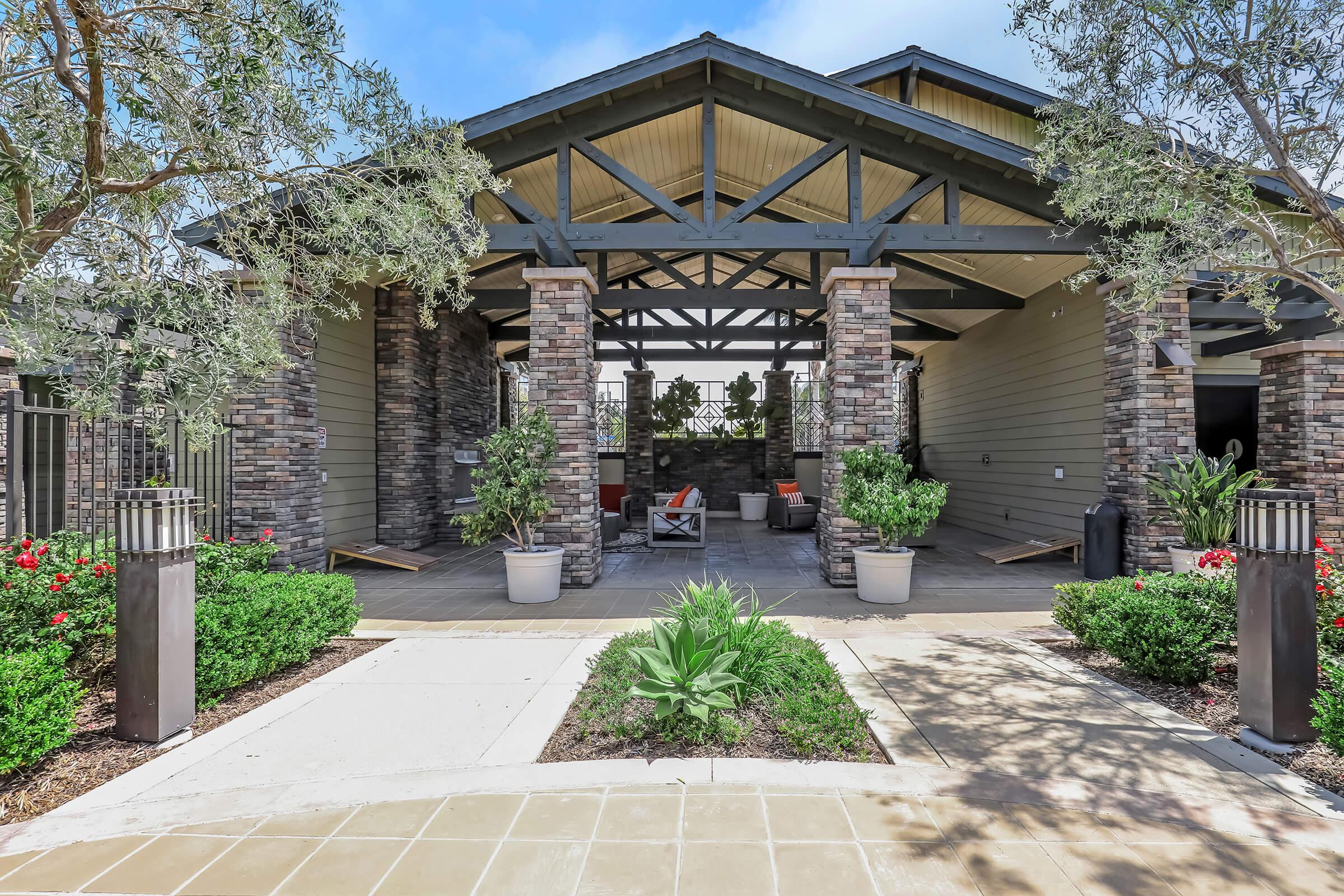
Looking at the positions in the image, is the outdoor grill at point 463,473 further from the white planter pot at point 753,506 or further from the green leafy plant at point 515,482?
the white planter pot at point 753,506

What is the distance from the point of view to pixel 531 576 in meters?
5.76

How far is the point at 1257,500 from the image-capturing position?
2.85 m

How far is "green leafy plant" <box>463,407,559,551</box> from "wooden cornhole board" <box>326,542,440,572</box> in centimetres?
183

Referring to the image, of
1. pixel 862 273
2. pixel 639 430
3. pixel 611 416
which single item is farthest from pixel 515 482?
pixel 611 416

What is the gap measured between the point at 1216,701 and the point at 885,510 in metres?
2.47

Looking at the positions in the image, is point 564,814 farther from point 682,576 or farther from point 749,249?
point 749,249

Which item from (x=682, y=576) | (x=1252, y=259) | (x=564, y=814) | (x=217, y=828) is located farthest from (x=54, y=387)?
(x=1252, y=259)

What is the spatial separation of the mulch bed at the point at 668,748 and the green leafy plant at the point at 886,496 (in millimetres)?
2791

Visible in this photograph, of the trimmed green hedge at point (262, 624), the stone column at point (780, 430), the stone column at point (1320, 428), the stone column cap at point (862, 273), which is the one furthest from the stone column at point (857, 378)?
the stone column at point (780, 430)

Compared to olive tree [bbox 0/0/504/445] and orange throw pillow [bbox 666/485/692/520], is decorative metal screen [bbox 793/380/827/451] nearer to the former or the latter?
orange throw pillow [bbox 666/485/692/520]

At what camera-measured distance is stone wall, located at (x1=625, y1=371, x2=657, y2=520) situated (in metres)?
13.6

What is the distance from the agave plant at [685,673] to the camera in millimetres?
2758

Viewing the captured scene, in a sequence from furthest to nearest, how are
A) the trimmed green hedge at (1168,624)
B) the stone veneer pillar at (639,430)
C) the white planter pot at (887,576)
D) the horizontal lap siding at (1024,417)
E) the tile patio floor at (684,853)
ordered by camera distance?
the stone veneer pillar at (639,430) → the horizontal lap siding at (1024,417) → the white planter pot at (887,576) → the trimmed green hedge at (1168,624) → the tile patio floor at (684,853)

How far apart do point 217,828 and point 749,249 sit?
5880mm
